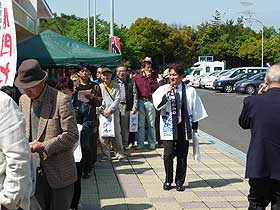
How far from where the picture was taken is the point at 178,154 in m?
7.55

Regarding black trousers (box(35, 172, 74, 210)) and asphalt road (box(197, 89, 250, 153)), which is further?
asphalt road (box(197, 89, 250, 153))

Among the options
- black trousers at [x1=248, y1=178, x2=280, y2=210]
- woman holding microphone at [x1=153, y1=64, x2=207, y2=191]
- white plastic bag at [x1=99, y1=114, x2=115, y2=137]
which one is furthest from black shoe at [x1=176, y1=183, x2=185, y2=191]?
black trousers at [x1=248, y1=178, x2=280, y2=210]

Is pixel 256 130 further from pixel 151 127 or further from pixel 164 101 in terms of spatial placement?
pixel 151 127

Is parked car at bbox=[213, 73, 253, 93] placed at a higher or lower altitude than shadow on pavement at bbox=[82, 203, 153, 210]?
higher

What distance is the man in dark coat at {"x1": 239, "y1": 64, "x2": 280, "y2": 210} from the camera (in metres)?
4.72

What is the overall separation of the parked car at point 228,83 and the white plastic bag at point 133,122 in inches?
1030

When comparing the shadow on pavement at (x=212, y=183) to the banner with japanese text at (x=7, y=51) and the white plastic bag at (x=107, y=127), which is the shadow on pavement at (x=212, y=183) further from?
the banner with japanese text at (x=7, y=51)

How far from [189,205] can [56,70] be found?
4.90 m

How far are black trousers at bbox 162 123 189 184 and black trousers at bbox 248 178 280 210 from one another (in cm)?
252

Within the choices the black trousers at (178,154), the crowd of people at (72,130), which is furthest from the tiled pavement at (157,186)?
the crowd of people at (72,130)

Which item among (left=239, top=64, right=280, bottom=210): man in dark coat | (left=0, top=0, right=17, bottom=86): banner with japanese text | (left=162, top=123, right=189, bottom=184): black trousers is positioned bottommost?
(left=162, top=123, right=189, bottom=184): black trousers

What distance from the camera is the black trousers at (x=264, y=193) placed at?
482 centimetres

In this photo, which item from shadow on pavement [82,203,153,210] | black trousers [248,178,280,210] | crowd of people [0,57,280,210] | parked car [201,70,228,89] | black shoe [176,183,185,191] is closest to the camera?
crowd of people [0,57,280,210]

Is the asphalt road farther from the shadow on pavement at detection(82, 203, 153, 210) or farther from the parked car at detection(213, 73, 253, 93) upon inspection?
the parked car at detection(213, 73, 253, 93)
